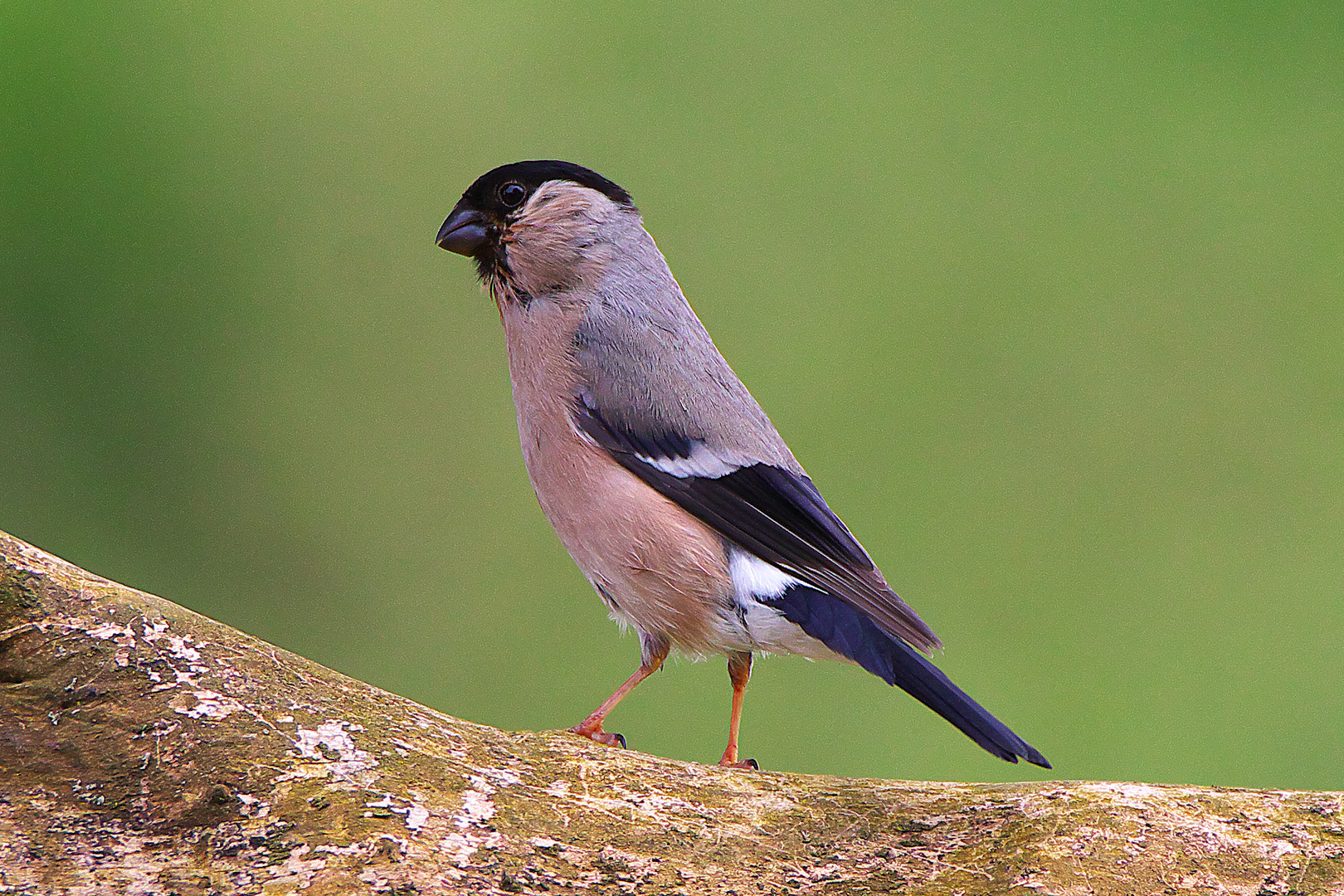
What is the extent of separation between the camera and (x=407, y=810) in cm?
146

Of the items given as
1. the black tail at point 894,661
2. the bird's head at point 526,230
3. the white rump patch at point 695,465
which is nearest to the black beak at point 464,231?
the bird's head at point 526,230

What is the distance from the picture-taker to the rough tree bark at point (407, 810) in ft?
4.59

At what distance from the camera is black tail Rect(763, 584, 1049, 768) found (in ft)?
5.70

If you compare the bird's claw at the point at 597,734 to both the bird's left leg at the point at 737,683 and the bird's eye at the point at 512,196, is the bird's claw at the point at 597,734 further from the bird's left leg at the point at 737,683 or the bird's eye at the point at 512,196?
the bird's eye at the point at 512,196

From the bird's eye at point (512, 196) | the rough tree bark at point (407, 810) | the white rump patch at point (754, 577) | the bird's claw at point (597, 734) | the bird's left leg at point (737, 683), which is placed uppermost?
the bird's eye at point (512, 196)

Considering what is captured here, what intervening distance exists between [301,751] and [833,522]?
3.62 ft

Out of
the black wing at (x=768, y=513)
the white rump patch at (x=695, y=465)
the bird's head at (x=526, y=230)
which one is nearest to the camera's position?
the black wing at (x=768, y=513)

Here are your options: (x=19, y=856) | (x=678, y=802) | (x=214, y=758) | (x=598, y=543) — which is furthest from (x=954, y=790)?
(x=19, y=856)

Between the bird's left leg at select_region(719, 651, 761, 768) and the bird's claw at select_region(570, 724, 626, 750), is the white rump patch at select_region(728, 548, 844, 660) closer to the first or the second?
the bird's left leg at select_region(719, 651, 761, 768)

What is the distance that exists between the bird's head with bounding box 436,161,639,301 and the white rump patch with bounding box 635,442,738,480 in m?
0.51

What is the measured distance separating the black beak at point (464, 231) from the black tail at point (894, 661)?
1058 mm

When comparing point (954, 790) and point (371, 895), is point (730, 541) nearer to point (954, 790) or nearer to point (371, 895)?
point (954, 790)

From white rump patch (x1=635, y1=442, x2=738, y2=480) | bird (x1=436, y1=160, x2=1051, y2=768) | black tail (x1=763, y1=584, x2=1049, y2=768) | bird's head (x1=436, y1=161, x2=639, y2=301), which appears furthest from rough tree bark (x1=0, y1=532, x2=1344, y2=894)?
bird's head (x1=436, y1=161, x2=639, y2=301)

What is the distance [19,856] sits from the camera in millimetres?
1368
